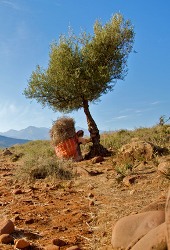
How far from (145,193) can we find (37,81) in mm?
13058

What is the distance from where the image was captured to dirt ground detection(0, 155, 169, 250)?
4.75 meters

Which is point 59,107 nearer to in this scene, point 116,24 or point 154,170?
point 116,24

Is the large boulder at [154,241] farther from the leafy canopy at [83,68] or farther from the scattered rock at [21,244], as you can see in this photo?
the leafy canopy at [83,68]

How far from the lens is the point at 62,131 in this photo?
648 inches

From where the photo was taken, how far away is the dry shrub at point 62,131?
16375 mm

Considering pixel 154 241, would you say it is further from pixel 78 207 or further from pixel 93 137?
pixel 93 137

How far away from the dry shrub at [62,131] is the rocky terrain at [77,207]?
6.28 m

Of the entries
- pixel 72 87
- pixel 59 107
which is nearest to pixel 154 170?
pixel 72 87

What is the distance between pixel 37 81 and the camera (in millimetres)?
18844


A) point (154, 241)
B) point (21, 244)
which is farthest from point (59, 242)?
point (154, 241)

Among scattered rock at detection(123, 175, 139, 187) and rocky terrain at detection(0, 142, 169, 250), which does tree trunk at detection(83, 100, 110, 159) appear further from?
scattered rock at detection(123, 175, 139, 187)

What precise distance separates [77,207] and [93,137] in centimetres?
1153

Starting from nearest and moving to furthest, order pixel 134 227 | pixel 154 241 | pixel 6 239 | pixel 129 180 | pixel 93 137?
pixel 154 241, pixel 134 227, pixel 6 239, pixel 129 180, pixel 93 137

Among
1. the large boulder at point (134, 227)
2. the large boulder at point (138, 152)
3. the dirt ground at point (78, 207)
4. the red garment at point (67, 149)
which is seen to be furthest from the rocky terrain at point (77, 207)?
the red garment at point (67, 149)
